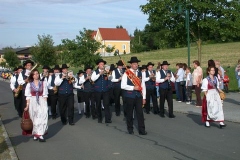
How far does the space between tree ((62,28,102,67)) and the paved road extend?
15232 millimetres

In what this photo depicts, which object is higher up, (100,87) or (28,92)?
(28,92)

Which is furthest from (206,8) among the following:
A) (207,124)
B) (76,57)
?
(207,124)

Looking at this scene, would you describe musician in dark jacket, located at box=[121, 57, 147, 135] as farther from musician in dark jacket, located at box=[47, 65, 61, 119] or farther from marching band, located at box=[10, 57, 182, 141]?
musician in dark jacket, located at box=[47, 65, 61, 119]

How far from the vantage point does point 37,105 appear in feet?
35.1

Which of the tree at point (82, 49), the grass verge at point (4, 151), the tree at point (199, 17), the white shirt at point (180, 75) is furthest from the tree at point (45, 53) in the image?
the grass verge at point (4, 151)

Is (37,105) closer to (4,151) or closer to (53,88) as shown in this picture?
(4,151)

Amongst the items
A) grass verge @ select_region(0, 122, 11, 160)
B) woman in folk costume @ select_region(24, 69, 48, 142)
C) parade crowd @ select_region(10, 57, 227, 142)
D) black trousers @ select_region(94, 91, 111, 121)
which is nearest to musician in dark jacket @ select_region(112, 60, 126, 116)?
parade crowd @ select_region(10, 57, 227, 142)

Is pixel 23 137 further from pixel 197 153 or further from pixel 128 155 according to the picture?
pixel 197 153

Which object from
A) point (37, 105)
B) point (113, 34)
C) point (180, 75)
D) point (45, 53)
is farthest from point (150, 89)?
point (113, 34)

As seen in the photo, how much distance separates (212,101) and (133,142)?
9.75ft

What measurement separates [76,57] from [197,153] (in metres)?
21.4

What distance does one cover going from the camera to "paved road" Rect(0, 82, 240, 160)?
8734 mm

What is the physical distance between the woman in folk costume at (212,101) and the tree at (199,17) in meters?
10.7

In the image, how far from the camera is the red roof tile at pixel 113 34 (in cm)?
11450
